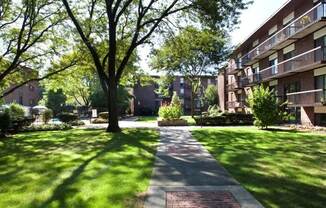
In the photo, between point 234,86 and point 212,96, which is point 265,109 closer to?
point 234,86

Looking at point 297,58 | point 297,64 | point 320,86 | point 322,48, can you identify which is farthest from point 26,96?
point 322,48

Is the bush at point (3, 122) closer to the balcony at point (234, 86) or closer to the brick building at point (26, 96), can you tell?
the balcony at point (234, 86)

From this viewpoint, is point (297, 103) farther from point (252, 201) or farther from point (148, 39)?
point (252, 201)

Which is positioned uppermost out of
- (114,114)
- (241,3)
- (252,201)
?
(241,3)

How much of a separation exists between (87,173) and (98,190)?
198cm

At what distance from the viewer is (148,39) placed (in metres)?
26.1

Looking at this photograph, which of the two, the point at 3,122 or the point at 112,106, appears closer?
the point at 3,122

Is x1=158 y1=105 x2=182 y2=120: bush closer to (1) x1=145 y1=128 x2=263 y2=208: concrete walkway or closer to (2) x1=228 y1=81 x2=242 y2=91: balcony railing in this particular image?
(2) x1=228 y1=81 x2=242 y2=91: balcony railing

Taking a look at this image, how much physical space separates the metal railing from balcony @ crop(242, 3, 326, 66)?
433 centimetres

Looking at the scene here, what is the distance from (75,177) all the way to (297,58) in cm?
2478

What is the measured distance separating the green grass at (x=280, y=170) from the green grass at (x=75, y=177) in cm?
231

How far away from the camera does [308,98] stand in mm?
29016

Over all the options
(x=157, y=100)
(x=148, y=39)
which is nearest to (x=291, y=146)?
(x=148, y=39)

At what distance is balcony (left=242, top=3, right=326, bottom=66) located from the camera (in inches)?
1008
